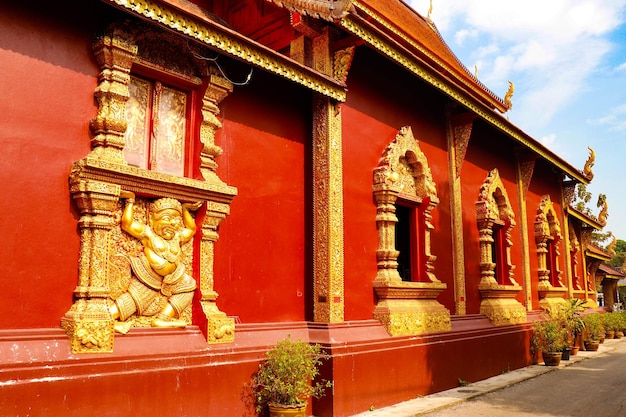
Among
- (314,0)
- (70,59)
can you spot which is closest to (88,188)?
(70,59)

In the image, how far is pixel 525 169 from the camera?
461 inches

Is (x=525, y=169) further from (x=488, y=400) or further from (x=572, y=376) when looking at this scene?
(x=488, y=400)

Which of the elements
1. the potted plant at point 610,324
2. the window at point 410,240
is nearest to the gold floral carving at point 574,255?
the potted plant at point 610,324

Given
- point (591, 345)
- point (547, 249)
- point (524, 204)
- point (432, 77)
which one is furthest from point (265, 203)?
point (591, 345)

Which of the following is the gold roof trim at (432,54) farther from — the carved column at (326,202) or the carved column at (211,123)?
the carved column at (211,123)

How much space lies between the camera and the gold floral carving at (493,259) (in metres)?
9.34

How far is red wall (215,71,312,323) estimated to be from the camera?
538 centimetres

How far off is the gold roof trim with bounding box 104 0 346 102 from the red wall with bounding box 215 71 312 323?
1.63 ft

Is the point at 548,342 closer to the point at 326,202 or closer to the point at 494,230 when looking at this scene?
the point at 494,230

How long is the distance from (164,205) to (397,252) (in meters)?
3.24

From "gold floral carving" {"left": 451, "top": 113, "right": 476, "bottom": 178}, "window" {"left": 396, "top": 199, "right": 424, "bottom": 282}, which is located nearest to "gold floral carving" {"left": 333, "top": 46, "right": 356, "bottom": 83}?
"window" {"left": 396, "top": 199, "right": 424, "bottom": 282}

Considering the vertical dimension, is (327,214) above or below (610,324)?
above

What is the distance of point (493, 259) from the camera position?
10.5 meters

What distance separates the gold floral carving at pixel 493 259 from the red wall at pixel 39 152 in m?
7.11
